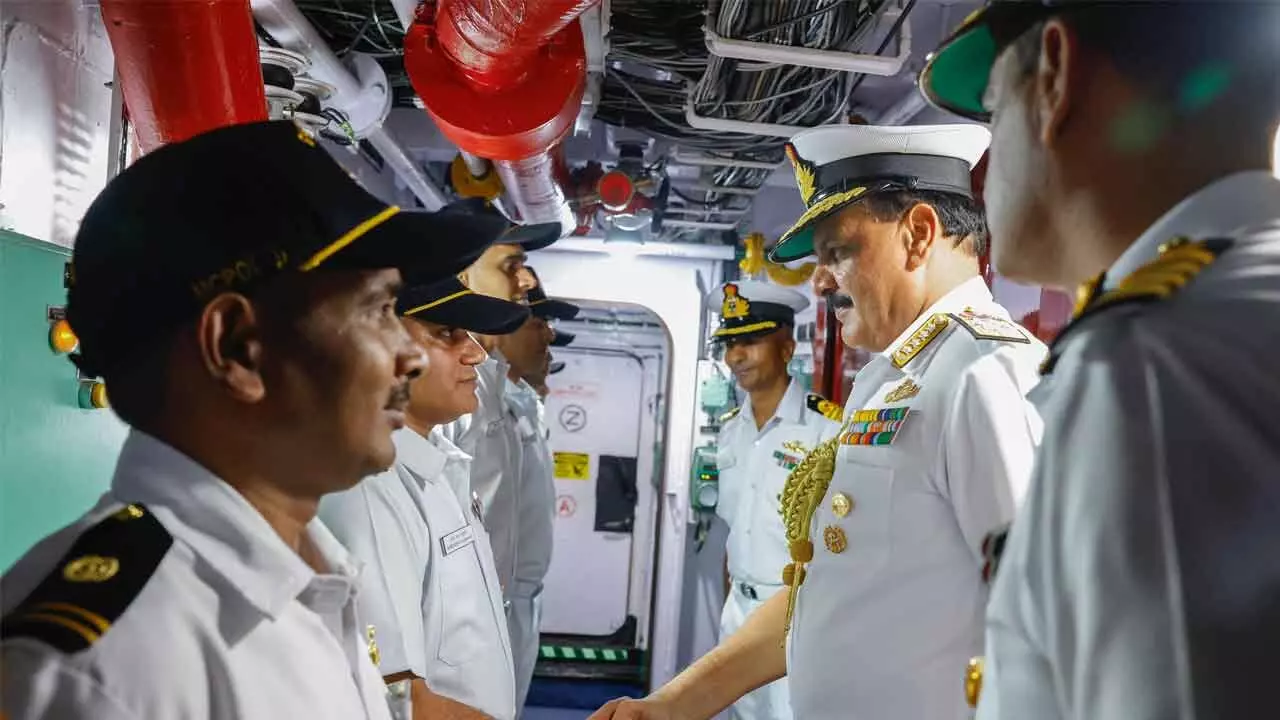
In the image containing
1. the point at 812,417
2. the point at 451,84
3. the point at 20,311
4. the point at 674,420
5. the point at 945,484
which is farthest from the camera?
the point at 674,420

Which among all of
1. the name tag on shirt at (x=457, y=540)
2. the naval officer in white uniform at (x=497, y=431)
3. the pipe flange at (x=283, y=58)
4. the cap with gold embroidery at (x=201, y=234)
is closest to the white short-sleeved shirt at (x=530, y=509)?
the naval officer in white uniform at (x=497, y=431)

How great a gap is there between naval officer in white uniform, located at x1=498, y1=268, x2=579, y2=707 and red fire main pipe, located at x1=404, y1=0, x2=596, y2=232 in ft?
6.13

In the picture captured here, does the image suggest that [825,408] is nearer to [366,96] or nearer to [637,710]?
[637,710]

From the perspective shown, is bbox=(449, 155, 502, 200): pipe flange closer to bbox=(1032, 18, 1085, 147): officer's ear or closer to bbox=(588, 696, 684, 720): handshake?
bbox=(588, 696, 684, 720): handshake

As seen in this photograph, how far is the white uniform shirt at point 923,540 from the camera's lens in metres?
1.56

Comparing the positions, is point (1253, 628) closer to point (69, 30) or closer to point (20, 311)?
point (20, 311)

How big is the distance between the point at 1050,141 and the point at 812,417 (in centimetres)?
338

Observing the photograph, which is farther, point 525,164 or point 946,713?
point 525,164

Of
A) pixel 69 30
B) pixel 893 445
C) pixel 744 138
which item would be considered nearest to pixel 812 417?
pixel 744 138

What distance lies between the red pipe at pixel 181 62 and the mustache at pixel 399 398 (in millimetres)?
722

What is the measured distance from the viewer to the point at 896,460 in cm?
169

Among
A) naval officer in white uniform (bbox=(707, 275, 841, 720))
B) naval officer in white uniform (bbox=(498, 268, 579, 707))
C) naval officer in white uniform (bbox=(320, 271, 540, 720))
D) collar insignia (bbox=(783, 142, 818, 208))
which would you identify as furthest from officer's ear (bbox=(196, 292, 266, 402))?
naval officer in white uniform (bbox=(498, 268, 579, 707))

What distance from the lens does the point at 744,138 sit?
137 inches

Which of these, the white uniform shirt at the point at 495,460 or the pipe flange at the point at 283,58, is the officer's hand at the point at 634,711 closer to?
the pipe flange at the point at 283,58
